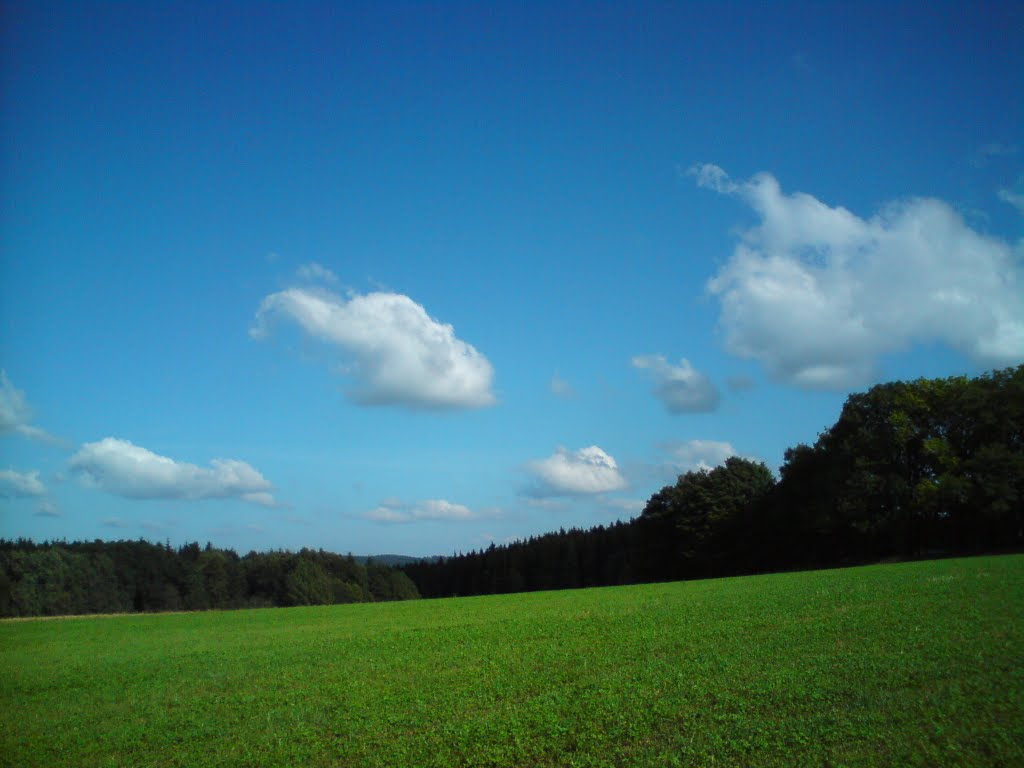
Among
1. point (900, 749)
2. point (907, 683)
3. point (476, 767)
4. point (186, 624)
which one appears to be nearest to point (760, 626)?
point (907, 683)

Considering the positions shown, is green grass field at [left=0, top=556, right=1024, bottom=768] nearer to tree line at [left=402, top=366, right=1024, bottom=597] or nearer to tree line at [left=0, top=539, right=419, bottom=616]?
tree line at [left=402, top=366, right=1024, bottom=597]

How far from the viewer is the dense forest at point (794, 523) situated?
2265 inches

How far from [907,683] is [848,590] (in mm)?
16709

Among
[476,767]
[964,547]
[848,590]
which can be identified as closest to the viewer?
[476,767]

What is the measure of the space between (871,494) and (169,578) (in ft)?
297

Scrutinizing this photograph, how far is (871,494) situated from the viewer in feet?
198

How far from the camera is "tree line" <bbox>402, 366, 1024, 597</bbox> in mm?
56812

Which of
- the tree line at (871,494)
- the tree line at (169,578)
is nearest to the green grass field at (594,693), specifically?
the tree line at (871,494)

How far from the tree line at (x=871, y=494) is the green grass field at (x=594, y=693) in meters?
36.6

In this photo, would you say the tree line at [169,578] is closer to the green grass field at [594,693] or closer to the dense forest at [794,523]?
the dense forest at [794,523]

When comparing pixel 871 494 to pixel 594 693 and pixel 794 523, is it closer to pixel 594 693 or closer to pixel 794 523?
pixel 794 523

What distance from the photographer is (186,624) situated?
1622 inches

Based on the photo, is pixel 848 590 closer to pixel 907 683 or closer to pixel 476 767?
pixel 907 683

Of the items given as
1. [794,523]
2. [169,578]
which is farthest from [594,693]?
[169,578]
